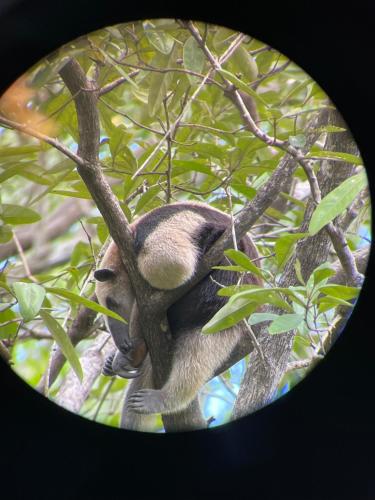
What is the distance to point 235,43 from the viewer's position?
1955mm

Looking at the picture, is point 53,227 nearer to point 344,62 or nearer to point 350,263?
point 350,263

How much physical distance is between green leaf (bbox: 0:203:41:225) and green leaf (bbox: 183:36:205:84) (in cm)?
60

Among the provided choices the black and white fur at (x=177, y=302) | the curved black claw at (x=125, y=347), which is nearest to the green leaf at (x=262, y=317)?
the black and white fur at (x=177, y=302)

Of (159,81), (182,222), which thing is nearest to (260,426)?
(182,222)

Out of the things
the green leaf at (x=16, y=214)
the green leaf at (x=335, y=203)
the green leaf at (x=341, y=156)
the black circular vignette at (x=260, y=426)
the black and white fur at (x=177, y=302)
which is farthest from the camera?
the black and white fur at (x=177, y=302)

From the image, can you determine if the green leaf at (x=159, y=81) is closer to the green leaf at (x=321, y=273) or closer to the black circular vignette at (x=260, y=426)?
the black circular vignette at (x=260, y=426)

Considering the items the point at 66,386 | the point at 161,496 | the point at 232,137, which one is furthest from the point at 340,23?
the point at 66,386

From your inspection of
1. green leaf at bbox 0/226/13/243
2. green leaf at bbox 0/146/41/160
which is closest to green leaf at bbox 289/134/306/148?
green leaf at bbox 0/146/41/160

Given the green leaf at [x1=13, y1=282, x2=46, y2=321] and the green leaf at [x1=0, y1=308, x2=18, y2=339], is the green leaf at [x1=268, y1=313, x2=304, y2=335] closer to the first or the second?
the green leaf at [x1=13, y1=282, x2=46, y2=321]

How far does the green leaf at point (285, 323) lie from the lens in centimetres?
166

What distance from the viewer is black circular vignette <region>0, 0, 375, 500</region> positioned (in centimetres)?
150

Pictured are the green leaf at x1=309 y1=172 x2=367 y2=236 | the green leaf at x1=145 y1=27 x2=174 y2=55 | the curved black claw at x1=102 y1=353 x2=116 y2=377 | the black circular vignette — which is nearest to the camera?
the black circular vignette

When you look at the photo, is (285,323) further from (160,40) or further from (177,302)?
(160,40)

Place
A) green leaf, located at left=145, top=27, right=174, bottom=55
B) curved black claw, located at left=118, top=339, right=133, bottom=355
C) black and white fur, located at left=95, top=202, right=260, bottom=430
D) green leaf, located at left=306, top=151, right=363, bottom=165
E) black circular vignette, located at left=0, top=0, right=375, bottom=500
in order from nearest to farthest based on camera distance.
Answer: black circular vignette, located at left=0, top=0, right=375, bottom=500 → green leaf, located at left=306, top=151, right=363, bottom=165 → green leaf, located at left=145, top=27, right=174, bottom=55 → black and white fur, located at left=95, top=202, right=260, bottom=430 → curved black claw, located at left=118, top=339, right=133, bottom=355
